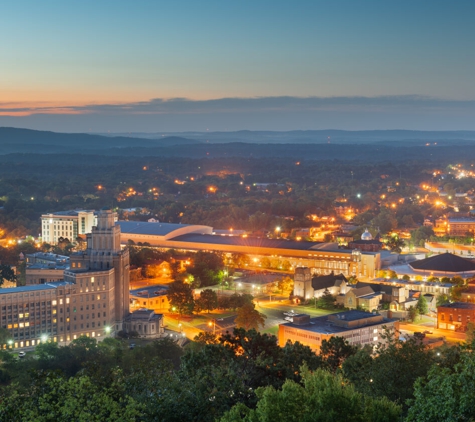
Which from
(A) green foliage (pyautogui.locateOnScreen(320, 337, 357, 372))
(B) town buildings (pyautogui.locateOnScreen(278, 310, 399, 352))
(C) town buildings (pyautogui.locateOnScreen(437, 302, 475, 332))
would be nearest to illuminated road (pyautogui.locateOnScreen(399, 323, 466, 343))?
(C) town buildings (pyautogui.locateOnScreen(437, 302, 475, 332))

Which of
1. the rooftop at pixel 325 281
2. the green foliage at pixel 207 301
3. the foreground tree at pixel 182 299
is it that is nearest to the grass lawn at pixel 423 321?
the rooftop at pixel 325 281

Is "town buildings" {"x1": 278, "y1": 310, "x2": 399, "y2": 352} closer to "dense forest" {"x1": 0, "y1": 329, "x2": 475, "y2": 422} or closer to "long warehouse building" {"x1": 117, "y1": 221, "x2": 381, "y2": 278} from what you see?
"dense forest" {"x1": 0, "y1": 329, "x2": 475, "y2": 422}

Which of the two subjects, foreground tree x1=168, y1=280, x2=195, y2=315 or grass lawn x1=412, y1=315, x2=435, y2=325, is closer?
grass lawn x1=412, y1=315, x2=435, y2=325

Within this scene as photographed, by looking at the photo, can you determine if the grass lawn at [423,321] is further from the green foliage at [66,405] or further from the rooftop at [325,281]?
the green foliage at [66,405]

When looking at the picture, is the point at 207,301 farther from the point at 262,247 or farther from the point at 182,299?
the point at 262,247

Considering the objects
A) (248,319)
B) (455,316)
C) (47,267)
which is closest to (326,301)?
(455,316)

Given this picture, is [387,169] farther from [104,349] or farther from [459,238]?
[104,349]
